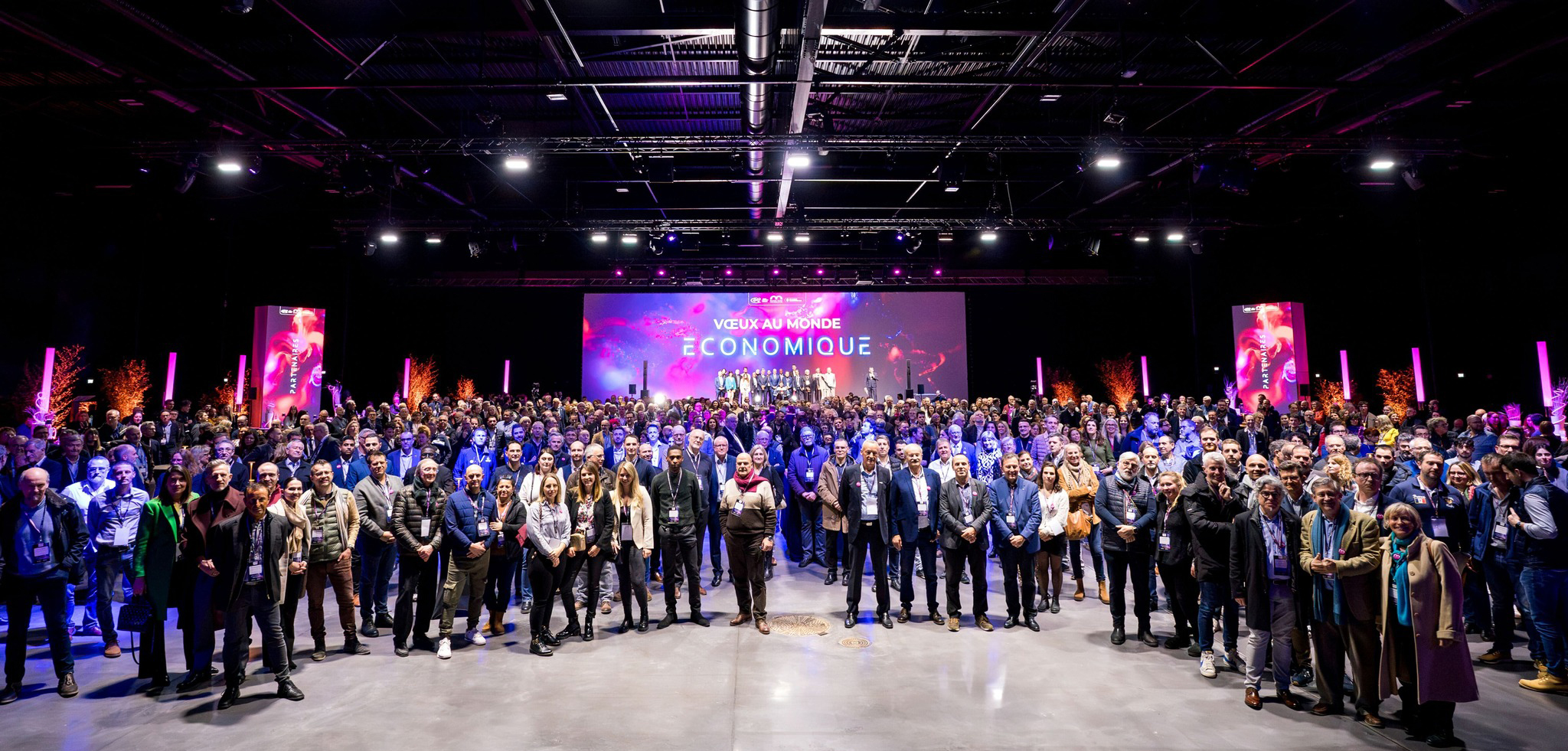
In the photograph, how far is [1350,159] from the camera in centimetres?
1147

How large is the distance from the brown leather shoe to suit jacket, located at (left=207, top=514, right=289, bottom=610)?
21.7 ft

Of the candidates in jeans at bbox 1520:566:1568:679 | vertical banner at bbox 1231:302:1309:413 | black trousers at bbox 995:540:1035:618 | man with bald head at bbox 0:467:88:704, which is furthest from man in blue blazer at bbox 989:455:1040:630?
vertical banner at bbox 1231:302:1309:413

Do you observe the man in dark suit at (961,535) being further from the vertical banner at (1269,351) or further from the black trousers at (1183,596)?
the vertical banner at (1269,351)

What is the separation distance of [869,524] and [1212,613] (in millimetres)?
2843

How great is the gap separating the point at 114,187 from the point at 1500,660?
21566 millimetres

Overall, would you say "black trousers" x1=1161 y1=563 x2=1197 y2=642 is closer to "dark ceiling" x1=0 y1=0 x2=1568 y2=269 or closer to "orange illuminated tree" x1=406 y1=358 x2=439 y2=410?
"dark ceiling" x1=0 y1=0 x2=1568 y2=269

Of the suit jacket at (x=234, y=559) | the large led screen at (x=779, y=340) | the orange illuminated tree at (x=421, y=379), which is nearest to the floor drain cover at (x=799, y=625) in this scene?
the suit jacket at (x=234, y=559)

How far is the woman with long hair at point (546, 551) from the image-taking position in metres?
5.97

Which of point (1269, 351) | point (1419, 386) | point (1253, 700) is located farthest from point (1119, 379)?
point (1253, 700)

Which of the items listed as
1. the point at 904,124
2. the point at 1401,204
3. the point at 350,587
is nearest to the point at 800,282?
the point at 904,124

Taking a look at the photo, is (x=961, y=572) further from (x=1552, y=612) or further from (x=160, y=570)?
(x=160, y=570)

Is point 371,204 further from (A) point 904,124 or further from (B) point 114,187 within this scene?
(A) point 904,124

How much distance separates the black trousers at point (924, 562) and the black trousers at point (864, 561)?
212 mm

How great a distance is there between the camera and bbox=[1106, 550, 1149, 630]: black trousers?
6.10 m
